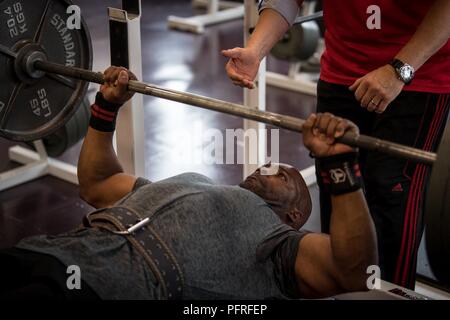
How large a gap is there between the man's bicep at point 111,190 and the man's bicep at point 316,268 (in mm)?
534

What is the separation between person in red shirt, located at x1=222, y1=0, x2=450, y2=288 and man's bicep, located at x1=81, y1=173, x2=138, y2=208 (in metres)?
0.40

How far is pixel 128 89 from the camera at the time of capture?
76.1 inches

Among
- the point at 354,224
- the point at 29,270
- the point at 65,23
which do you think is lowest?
the point at 29,270

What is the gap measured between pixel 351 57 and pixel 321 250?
2.05 ft

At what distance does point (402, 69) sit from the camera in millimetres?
1737

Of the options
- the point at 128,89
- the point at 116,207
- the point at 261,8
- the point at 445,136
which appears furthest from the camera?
the point at 261,8

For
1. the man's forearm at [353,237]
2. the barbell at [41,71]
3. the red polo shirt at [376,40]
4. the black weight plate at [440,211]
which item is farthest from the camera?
the barbell at [41,71]

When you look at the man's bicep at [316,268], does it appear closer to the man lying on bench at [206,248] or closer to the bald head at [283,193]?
the man lying on bench at [206,248]

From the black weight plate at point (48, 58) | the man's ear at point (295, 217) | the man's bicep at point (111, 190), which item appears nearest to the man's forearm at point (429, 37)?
the man's ear at point (295, 217)

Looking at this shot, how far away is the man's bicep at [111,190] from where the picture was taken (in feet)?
6.39

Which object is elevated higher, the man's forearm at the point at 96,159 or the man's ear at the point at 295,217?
the man's forearm at the point at 96,159

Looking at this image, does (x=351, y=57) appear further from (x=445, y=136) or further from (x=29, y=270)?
(x=29, y=270)

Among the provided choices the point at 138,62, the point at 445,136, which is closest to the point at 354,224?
the point at 445,136

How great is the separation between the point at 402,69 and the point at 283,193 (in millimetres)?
426
